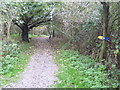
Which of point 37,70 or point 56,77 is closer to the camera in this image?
point 56,77

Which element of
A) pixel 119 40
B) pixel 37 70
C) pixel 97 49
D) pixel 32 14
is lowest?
pixel 37 70

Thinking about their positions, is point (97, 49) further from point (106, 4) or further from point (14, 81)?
point (14, 81)

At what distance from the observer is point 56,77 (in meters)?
6.05

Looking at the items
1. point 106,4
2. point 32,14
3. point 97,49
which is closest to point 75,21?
point 97,49

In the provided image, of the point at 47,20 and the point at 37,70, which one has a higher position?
the point at 47,20

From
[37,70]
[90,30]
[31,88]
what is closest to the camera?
[31,88]

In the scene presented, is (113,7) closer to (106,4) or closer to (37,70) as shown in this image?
(106,4)

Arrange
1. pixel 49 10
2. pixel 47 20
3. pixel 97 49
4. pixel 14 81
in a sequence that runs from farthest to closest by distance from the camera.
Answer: pixel 47 20 → pixel 49 10 → pixel 97 49 → pixel 14 81

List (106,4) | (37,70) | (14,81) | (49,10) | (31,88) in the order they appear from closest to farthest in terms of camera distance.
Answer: (31,88) < (14,81) < (106,4) < (37,70) < (49,10)

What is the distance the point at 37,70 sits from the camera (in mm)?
7086

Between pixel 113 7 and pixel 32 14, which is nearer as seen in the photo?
pixel 113 7

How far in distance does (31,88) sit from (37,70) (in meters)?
2.10

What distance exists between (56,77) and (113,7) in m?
5.10

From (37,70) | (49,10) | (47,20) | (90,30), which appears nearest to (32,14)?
(49,10)
